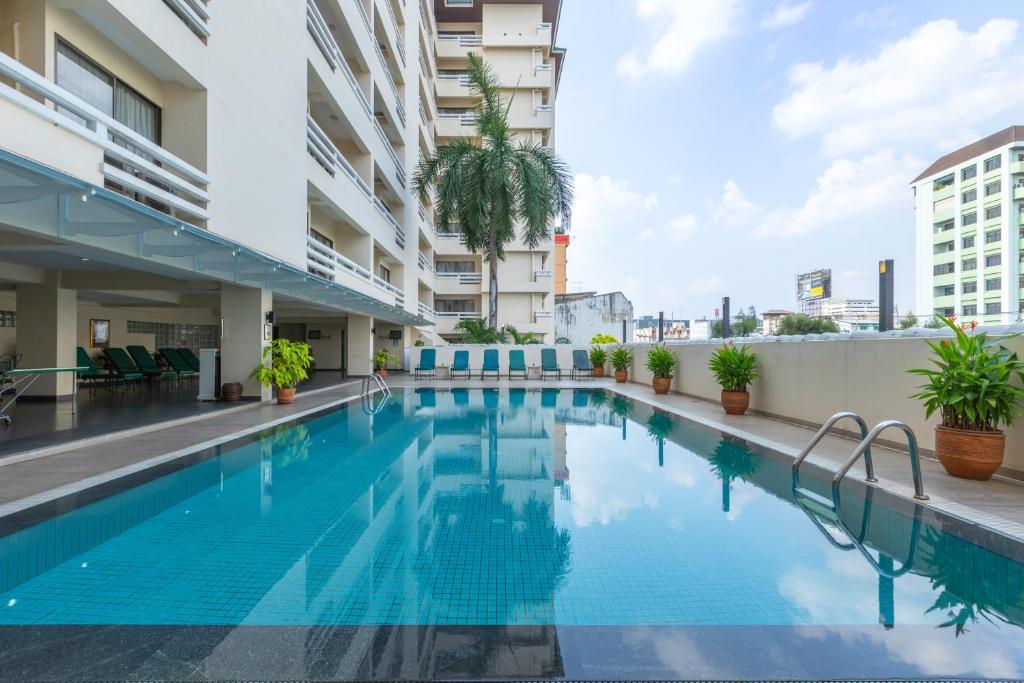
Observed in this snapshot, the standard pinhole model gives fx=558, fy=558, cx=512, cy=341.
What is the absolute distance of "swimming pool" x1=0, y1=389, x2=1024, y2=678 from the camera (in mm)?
2479

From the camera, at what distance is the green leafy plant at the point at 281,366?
11.1m

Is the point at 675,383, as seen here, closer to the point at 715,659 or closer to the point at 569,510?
the point at 569,510

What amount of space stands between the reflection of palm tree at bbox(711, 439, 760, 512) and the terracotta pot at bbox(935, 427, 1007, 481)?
174cm

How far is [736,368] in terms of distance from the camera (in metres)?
10.2

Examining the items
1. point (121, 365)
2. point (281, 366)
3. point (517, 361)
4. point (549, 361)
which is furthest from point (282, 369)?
point (549, 361)

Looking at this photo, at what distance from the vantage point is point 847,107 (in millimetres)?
20953

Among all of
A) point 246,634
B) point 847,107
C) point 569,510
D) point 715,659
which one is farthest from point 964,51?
point 246,634

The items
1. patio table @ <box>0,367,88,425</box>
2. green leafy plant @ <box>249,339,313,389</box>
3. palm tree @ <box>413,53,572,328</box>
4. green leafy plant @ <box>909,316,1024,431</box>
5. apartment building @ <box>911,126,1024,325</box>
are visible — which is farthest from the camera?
apartment building @ <box>911,126,1024,325</box>

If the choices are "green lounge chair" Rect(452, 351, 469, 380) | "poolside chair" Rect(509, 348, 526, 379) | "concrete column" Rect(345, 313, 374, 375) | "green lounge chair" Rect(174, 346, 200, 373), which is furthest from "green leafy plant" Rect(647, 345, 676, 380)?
"green lounge chair" Rect(174, 346, 200, 373)

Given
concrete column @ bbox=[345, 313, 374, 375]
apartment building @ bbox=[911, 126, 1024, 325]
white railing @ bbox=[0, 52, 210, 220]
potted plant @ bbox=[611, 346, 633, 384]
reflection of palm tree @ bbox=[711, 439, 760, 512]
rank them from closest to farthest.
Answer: white railing @ bbox=[0, 52, 210, 220], reflection of palm tree @ bbox=[711, 439, 760, 512], potted plant @ bbox=[611, 346, 633, 384], concrete column @ bbox=[345, 313, 374, 375], apartment building @ bbox=[911, 126, 1024, 325]

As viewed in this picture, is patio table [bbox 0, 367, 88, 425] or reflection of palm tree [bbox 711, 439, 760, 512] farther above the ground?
patio table [bbox 0, 367, 88, 425]

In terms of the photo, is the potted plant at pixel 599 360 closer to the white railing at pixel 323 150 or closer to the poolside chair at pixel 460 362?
the poolside chair at pixel 460 362

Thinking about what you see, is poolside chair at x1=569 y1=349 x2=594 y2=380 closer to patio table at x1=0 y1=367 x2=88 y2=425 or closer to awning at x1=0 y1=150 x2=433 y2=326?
Result: awning at x1=0 y1=150 x2=433 y2=326

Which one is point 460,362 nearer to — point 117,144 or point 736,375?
point 736,375
